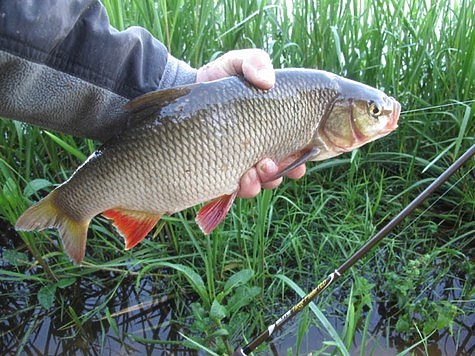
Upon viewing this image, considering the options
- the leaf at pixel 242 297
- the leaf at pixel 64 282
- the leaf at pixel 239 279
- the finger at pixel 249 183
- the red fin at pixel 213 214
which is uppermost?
the finger at pixel 249 183

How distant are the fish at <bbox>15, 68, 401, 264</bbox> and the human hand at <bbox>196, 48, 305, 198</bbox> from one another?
2 cm

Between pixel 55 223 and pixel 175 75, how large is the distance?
1.94 ft

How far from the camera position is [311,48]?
9.92 feet

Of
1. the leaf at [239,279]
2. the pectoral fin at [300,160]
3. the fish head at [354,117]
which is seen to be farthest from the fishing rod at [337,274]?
the pectoral fin at [300,160]

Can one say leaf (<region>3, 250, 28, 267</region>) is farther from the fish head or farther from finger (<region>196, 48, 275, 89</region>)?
the fish head

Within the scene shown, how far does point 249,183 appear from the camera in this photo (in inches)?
68.9

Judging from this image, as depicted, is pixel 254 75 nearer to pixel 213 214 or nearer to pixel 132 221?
pixel 213 214

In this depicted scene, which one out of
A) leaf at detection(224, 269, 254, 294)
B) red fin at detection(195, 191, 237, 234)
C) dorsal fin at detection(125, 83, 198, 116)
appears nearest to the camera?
dorsal fin at detection(125, 83, 198, 116)

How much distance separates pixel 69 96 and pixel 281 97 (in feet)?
1.98

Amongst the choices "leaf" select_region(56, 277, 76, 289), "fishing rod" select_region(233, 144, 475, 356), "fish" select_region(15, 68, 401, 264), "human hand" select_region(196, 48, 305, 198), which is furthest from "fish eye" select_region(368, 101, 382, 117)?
"leaf" select_region(56, 277, 76, 289)

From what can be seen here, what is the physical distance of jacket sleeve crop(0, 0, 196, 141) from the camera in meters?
1.54

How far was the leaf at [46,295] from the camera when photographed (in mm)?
2309

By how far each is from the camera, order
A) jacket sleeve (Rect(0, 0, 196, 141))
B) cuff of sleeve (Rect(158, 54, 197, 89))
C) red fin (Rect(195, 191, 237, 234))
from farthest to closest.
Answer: cuff of sleeve (Rect(158, 54, 197, 89)) < red fin (Rect(195, 191, 237, 234)) < jacket sleeve (Rect(0, 0, 196, 141))

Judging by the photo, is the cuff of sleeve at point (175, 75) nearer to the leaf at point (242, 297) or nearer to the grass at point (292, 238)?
the grass at point (292, 238)
